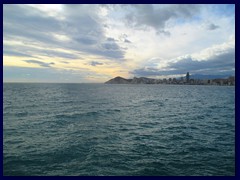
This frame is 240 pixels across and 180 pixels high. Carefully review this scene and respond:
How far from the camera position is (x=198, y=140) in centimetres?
2003

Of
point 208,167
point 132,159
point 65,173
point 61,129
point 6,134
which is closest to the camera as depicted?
point 65,173

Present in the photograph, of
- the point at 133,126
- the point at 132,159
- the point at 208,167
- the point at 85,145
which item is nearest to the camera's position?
the point at 208,167

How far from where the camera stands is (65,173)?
13.0m

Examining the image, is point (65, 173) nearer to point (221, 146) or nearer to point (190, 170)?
point (190, 170)

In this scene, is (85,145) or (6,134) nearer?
(85,145)

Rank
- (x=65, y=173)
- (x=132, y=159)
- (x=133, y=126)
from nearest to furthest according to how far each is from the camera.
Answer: (x=65, y=173) < (x=132, y=159) < (x=133, y=126)

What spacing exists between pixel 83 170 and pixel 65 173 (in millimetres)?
1123

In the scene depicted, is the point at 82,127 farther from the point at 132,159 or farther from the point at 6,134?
the point at 132,159

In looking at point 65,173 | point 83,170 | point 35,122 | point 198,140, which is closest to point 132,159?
point 83,170

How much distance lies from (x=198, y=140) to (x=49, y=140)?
14.2 meters
